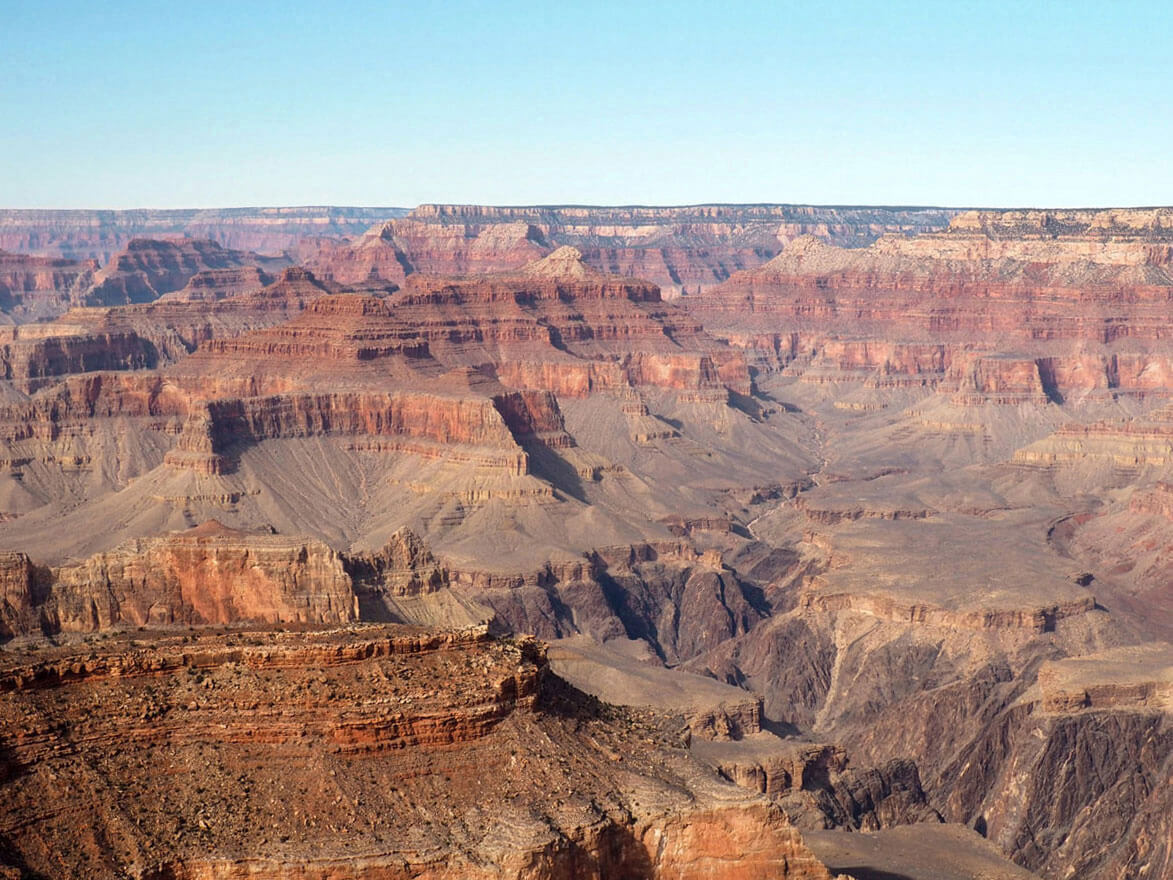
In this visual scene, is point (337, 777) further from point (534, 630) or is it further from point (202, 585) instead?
point (534, 630)

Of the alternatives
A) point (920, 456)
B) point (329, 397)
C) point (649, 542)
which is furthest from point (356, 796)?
point (920, 456)

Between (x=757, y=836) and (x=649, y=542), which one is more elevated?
(x=757, y=836)

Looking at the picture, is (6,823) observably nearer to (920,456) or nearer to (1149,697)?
(1149,697)

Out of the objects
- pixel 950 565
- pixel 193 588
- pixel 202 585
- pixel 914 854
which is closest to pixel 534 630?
pixel 950 565

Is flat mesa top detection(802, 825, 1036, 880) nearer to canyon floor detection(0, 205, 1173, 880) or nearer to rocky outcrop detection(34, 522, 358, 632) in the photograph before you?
canyon floor detection(0, 205, 1173, 880)

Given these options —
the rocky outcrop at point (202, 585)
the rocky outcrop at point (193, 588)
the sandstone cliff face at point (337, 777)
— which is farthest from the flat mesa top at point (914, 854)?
the rocky outcrop at point (202, 585)

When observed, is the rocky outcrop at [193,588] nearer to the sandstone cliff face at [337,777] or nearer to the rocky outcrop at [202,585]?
the rocky outcrop at [202,585]
